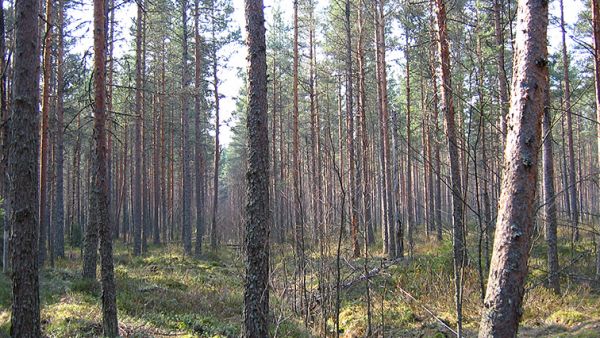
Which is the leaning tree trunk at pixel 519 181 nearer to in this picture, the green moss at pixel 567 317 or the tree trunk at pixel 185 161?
the green moss at pixel 567 317

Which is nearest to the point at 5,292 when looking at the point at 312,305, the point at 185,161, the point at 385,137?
the point at 312,305

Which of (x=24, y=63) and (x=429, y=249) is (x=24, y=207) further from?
(x=429, y=249)

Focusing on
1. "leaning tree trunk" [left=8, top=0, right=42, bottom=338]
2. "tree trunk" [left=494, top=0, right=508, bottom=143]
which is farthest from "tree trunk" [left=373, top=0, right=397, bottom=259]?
"leaning tree trunk" [left=8, top=0, right=42, bottom=338]

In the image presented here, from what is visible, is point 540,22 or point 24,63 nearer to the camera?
point 540,22

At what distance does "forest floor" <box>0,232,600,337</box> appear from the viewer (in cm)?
681

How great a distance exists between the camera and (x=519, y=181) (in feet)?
9.20

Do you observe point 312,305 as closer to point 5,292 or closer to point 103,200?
point 103,200

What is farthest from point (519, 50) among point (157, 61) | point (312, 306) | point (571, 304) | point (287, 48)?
point (287, 48)

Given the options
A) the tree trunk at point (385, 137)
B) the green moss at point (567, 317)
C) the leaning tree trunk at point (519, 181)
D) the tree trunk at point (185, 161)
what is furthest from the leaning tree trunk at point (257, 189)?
the tree trunk at point (185, 161)

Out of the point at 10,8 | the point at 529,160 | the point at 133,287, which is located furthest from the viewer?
the point at 10,8

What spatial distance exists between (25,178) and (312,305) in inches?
191

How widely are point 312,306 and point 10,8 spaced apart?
15.7 m

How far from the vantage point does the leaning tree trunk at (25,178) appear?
4.81m

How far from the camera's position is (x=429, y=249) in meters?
16.3
